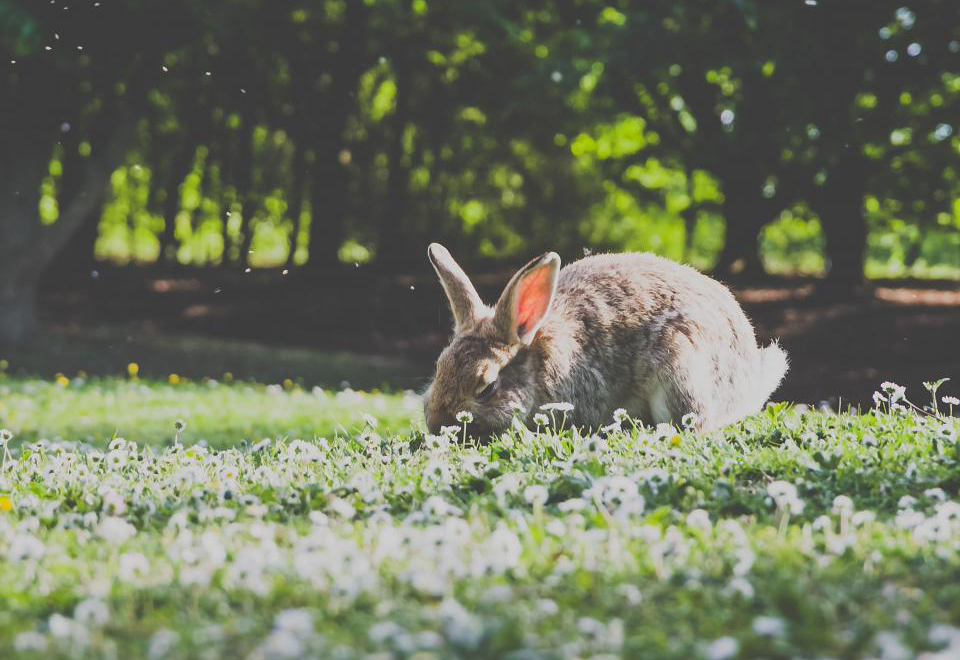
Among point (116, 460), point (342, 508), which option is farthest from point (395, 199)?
point (342, 508)

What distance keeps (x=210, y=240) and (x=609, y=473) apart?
4611cm

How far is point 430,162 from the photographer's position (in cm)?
3547

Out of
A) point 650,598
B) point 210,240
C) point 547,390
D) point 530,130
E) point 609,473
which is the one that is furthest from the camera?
point 210,240

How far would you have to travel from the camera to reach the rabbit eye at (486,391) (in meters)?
7.28

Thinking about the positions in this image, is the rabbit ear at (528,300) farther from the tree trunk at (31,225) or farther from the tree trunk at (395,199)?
the tree trunk at (395,199)

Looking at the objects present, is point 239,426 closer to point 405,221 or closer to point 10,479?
point 10,479

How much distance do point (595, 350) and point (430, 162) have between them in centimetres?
2833

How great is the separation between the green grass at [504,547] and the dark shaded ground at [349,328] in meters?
11.0

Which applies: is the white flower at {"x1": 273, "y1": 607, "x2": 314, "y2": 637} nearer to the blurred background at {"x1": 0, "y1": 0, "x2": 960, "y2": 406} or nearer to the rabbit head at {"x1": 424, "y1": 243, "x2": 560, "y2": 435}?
the rabbit head at {"x1": 424, "y1": 243, "x2": 560, "y2": 435}

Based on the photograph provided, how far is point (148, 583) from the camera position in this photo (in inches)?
165

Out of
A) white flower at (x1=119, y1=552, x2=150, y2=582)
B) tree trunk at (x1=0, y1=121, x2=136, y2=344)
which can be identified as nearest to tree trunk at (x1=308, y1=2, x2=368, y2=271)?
tree trunk at (x1=0, y1=121, x2=136, y2=344)

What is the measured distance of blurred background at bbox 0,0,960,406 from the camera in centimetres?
1711

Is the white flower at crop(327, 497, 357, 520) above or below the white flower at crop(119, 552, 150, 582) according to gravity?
above

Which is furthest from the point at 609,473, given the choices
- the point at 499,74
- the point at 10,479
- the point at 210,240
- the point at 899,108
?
the point at 210,240
